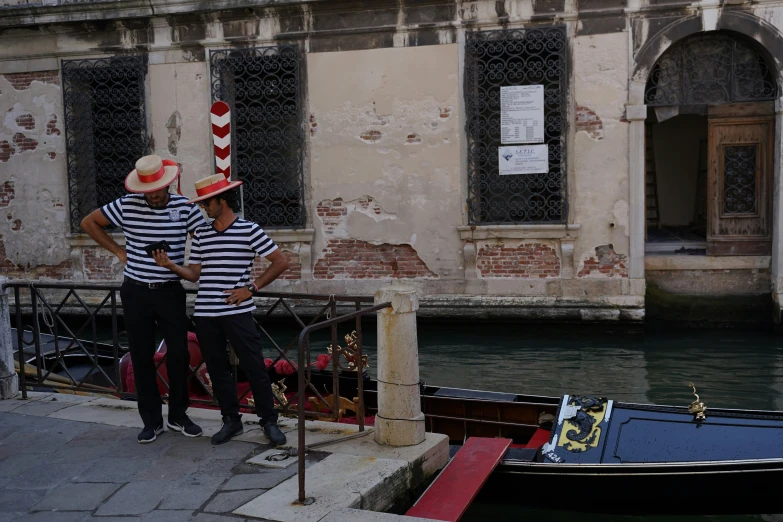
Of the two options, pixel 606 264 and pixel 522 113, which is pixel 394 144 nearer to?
pixel 522 113

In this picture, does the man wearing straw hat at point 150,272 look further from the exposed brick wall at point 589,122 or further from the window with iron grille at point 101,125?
the window with iron grille at point 101,125

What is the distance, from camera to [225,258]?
4.00 metres

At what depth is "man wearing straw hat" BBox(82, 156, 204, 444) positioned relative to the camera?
13.4 ft

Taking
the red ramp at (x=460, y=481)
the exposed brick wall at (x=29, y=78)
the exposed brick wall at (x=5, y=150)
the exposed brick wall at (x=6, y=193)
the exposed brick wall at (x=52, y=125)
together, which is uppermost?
the exposed brick wall at (x=29, y=78)

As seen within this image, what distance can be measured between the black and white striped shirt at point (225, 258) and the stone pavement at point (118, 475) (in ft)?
2.29

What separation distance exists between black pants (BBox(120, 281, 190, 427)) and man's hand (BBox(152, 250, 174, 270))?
7.5 inches

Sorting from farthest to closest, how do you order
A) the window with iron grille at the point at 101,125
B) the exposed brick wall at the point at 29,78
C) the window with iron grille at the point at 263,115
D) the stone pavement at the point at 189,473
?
the exposed brick wall at the point at 29,78 < the window with iron grille at the point at 101,125 < the window with iron grille at the point at 263,115 < the stone pavement at the point at 189,473

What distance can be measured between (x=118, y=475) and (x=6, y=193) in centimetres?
773

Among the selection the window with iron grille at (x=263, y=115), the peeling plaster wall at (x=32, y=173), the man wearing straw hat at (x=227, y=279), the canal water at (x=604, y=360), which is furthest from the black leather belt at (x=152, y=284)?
the peeling plaster wall at (x=32, y=173)

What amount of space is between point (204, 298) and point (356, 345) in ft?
Answer: 2.73

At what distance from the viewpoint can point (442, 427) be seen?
5473 millimetres

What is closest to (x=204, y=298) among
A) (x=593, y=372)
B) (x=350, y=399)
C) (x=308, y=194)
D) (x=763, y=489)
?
(x=350, y=399)

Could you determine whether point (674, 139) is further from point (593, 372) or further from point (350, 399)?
point (350, 399)

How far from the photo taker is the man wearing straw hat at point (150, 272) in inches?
161
